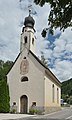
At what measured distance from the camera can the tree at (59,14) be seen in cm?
957

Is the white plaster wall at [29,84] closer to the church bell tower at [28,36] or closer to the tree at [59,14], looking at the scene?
the church bell tower at [28,36]

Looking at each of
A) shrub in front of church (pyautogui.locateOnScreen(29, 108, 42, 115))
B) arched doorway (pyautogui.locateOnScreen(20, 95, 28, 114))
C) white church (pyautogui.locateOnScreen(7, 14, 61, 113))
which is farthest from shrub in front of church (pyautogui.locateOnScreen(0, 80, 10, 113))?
shrub in front of church (pyautogui.locateOnScreen(29, 108, 42, 115))

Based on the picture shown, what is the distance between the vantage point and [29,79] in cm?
3894

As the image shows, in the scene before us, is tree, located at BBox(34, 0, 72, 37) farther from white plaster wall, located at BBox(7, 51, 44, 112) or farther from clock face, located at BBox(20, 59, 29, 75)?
clock face, located at BBox(20, 59, 29, 75)

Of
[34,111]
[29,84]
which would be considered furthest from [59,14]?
[29,84]

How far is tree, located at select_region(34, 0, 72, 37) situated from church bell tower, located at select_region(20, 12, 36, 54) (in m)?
30.2

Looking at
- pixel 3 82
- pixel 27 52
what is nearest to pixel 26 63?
pixel 27 52

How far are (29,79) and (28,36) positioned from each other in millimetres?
7224

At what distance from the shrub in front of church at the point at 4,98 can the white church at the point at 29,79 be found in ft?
6.93

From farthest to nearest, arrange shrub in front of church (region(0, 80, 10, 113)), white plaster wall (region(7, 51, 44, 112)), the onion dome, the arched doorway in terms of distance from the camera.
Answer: the onion dome
the arched doorway
white plaster wall (region(7, 51, 44, 112))
shrub in front of church (region(0, 80, 10, 113))

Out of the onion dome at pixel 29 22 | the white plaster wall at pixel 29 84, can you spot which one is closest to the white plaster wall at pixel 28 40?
the onion dome at pixel 29 22

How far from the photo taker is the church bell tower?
136ft

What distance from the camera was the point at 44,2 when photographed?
31.7 feet

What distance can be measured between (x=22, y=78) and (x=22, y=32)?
7.80m
